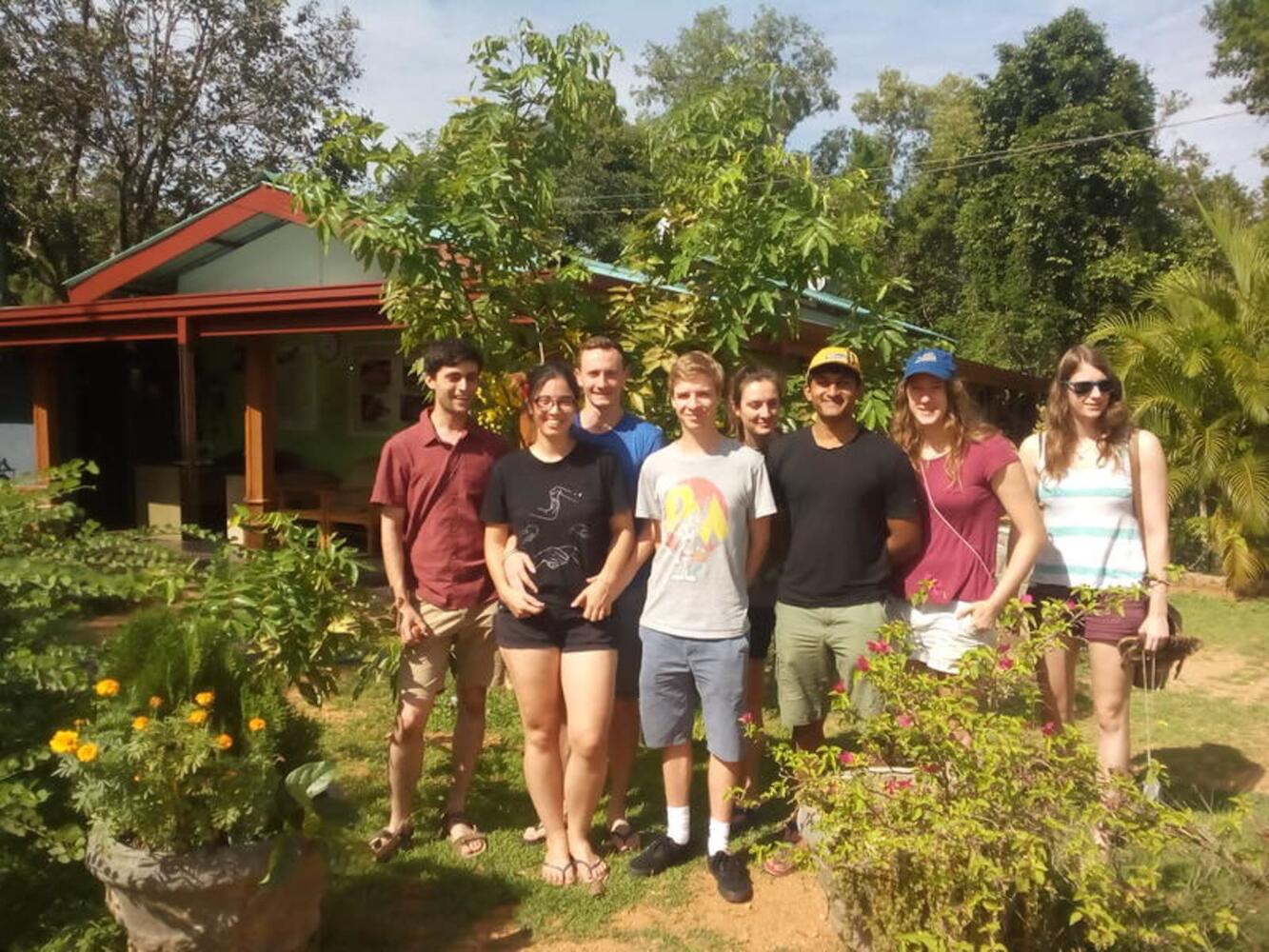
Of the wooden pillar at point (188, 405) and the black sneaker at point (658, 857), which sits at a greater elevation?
the wooden pillar at point (188, 405)

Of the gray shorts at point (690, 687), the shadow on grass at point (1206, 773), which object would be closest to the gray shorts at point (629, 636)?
the gray shorts at point (690, 687)

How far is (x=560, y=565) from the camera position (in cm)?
303

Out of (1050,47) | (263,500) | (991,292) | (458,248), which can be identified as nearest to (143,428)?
(263,500)

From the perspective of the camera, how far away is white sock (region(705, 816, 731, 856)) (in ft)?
10.6

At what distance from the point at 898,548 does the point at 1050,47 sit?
51.9ft

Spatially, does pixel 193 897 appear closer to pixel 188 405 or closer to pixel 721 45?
pixel 188 405

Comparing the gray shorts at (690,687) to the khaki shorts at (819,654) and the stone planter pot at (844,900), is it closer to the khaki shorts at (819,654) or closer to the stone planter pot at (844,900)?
the khaki shorts at (819,654)

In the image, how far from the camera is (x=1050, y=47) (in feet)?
51.9

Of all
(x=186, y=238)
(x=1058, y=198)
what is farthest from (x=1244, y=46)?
(x=186, y=238)

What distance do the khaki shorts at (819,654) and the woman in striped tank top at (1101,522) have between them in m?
Result: 0.68

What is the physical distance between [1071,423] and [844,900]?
1.76 meters

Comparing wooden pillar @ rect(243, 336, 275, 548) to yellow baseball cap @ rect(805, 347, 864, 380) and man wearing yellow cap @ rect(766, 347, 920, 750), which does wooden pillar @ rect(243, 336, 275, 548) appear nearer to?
man wearing yellow cap @ rect(766, 347, 920, 750)

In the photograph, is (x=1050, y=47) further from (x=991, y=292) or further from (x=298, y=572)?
(x=298, y=572)

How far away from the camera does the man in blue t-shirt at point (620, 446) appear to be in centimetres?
324
